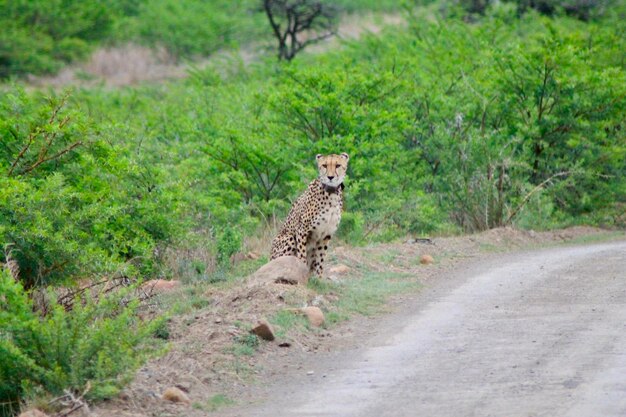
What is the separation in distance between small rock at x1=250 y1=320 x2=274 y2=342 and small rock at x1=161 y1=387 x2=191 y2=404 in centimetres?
174

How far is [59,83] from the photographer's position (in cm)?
4494

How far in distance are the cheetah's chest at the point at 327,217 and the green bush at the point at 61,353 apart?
479 cm

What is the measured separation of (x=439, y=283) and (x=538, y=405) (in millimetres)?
6081

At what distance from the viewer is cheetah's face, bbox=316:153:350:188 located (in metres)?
13.8

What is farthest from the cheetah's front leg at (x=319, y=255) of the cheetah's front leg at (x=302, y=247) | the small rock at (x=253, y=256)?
the small rock at (x=253, y=256)

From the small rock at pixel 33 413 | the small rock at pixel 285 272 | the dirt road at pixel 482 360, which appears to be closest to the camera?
the small rock at pixel 33 413

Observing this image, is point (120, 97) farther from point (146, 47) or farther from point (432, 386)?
point (432, 386)

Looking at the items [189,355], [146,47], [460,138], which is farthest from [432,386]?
[146,47]

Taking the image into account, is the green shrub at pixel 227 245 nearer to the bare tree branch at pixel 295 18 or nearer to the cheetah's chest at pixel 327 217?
the cheetah's chest at pixel 327 217

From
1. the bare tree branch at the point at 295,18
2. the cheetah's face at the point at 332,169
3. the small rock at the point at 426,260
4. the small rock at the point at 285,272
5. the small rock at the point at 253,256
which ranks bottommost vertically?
the small rock at the point at 426,260

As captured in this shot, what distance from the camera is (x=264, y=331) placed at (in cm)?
1063

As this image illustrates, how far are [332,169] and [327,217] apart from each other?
0.59 meters

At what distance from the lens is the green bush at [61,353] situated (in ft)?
28.4

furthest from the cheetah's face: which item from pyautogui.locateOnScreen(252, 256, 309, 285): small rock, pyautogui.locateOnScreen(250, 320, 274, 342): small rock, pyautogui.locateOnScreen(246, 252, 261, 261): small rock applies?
pyautogui.locateOnScreen(250, 320, 274, 342): small rock
